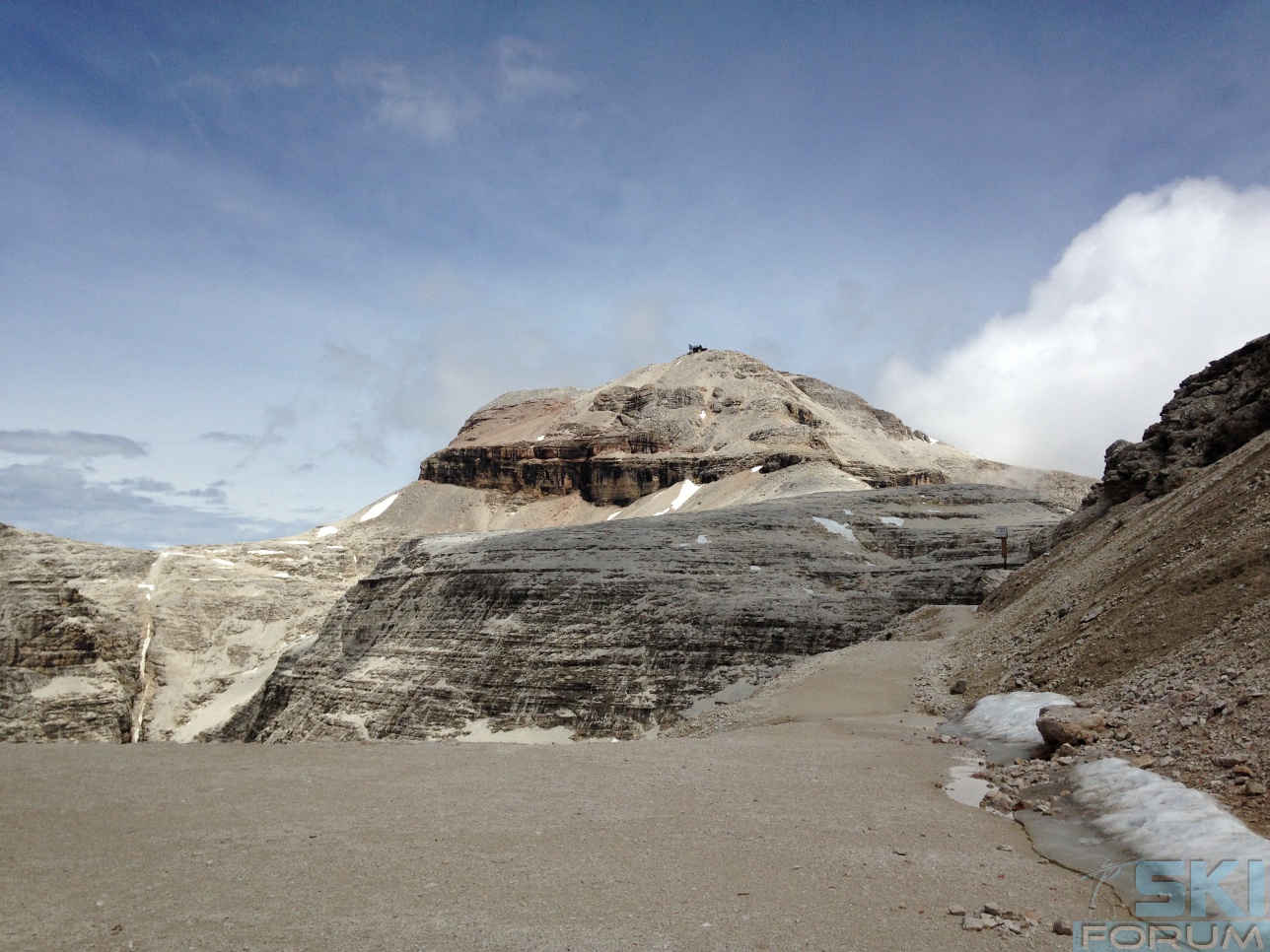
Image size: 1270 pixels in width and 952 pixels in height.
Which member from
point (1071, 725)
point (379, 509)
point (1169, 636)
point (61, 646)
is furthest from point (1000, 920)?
point (379, 509)

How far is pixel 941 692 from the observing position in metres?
15.4

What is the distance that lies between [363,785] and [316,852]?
6.61 ft

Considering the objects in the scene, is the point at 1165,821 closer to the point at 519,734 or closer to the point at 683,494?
the point at 519,734

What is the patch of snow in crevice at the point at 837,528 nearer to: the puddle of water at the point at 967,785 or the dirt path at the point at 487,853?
the puddle of water at the point at 967,785

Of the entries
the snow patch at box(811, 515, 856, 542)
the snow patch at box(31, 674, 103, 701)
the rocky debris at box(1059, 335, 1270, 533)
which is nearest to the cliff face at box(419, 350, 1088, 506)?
the snow patch at box(811, 515, 856, 542)

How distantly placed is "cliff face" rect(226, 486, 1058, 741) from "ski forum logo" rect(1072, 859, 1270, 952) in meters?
21.6

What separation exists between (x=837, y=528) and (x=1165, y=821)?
113 feet

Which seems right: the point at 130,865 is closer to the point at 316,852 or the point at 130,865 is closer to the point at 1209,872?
the point at 316,852

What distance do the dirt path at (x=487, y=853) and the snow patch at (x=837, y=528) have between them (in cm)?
2987

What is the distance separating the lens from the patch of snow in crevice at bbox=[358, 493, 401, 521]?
94688mm

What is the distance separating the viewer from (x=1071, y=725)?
28.3 feet

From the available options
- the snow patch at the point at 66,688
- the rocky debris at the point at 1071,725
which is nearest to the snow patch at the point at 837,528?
the rocky debris at the point at 1071,725

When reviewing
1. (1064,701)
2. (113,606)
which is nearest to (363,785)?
(1064,701)

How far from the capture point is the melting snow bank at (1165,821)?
16.8ft
